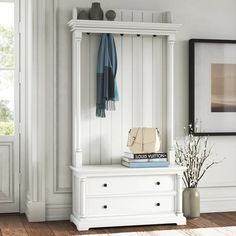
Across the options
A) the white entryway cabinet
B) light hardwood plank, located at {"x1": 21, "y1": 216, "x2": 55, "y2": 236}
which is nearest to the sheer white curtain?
light hardwood plank, located at {"x1": 21, "y1": 216, "x2": 55, "y2": 236}

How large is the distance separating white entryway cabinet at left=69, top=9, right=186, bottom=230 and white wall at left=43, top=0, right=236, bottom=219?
0.48ft

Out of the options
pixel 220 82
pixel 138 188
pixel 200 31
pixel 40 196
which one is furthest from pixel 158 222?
pixel 200 31

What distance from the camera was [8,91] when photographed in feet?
19.1

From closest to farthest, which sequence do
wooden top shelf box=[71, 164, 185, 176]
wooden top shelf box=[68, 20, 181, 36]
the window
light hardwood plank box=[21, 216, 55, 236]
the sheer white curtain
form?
light hardwood plank box=[21, 216, 55, 236], wooden top shelf box=[71, 164, 185, 176], wooden top shelf box=[68, 20, 181, 36], the sheer white curtain, the window

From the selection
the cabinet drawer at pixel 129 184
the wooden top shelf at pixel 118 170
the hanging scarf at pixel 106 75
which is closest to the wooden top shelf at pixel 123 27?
the hanging scarf at pixel 106 75

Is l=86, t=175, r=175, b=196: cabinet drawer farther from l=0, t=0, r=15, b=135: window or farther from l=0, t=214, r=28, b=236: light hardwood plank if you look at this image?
l=0, t=0, r=15, b=135: window

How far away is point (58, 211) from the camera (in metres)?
5.43

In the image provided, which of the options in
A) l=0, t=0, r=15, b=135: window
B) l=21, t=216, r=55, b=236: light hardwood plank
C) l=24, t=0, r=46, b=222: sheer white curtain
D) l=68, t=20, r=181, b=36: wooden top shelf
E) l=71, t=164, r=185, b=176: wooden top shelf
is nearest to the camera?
l=21, t=216, r=55, b=236: light hardwood plank

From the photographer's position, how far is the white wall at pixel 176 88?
539cm

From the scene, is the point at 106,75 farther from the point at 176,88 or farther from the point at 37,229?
the point at 37,229

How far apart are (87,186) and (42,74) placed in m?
1.14

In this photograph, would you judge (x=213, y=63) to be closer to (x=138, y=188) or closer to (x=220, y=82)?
(x=220, y=82)

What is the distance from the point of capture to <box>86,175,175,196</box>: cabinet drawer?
5.06m

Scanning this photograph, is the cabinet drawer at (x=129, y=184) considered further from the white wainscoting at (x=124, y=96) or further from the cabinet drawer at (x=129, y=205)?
the white wainscoting at (x=124, y=96)
